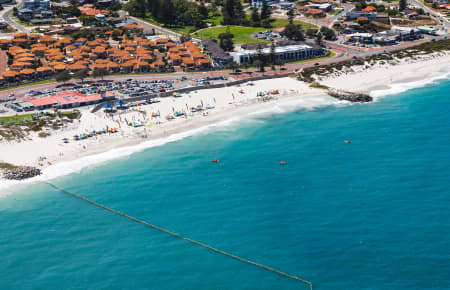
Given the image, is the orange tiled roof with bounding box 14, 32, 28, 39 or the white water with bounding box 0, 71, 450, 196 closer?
the white water with bounding box 0, 71, 450, 196

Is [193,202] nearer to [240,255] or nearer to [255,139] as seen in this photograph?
[240,255]

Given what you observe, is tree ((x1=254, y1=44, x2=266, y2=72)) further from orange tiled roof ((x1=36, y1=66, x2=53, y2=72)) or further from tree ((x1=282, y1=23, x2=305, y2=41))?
orange tiled roof ((x1=36, y1=66, x2=53, y2=72))

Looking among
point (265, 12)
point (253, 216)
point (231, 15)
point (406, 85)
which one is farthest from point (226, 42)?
point (253, 216)

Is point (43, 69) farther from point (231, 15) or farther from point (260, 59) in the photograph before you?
point (231, 15)

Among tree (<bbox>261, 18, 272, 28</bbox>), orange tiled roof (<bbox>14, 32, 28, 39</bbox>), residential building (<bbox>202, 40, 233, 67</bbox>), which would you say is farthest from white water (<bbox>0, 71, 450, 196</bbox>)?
orange tiled roof (<bbox>14, 32, 28, 39</bbox>)

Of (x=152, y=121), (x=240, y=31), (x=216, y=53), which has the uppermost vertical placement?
(x=240, y=31)

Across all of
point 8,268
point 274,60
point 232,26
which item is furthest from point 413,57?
point 8,268
